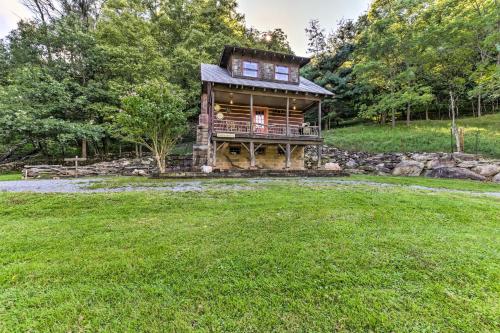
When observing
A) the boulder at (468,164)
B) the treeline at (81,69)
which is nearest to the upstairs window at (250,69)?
the treeline at (81,69)

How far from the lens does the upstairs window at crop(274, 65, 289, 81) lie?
16.4m

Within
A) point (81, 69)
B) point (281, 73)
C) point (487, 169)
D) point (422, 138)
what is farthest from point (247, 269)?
point (81, 69)

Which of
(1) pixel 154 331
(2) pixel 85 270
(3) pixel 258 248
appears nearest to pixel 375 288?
(3) pixel 258 248

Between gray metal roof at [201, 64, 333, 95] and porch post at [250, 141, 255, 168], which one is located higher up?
gray metal roof at [201, 64, 333, 95]

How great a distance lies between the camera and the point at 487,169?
1291cm

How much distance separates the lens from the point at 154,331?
220 cm

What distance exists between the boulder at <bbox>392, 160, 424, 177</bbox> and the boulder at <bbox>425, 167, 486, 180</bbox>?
0.62 metres

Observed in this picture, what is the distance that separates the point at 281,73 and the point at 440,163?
475 inches

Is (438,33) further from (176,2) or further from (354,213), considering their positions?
(176,2)

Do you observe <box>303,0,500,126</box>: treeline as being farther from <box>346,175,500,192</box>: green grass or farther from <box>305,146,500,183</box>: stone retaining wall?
Result: <box>346,175,500,192</box>: green grass

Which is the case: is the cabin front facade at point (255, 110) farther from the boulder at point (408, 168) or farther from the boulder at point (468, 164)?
the boulder at point (468, 164)

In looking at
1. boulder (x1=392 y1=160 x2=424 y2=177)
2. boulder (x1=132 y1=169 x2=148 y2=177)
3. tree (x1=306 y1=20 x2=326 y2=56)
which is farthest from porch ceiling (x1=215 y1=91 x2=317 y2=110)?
tree (x1=306 y1=20 x2=326 y2=56)

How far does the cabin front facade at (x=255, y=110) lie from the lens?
46.9 feet

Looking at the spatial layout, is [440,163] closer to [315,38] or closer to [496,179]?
[496,179]
